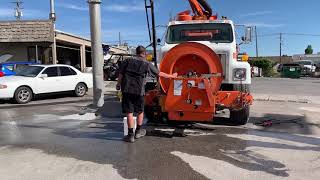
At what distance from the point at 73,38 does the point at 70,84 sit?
1533cm

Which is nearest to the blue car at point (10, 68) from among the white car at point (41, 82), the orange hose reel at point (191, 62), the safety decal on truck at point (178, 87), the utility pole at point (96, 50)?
the white car at point (41, 82)

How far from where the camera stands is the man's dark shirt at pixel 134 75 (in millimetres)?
8664

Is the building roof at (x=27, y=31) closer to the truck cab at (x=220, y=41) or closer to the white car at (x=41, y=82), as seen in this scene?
the white car at (x=41, y=82)

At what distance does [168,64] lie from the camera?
9.71 meters

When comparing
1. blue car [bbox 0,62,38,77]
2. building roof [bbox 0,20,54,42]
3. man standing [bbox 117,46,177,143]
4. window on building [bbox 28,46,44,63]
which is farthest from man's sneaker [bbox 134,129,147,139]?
window on building [bbox 28,46,44,63]

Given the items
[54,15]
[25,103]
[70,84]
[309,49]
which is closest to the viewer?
[25,103]

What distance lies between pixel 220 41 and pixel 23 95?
28.2ft

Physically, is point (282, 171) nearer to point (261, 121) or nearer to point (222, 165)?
point (222, 165)

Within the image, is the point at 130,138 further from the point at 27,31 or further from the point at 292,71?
the point at 292,71

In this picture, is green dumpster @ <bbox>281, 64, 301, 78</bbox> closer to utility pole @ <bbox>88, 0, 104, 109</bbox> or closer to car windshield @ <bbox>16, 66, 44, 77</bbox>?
car windshield @ <bbox>16, 66, 44, 77</bbox>

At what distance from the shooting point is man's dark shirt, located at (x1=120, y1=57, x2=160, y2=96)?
866cm

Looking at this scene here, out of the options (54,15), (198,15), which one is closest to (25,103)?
(198,15)

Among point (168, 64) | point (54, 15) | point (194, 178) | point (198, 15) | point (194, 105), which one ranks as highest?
point (54, 15)

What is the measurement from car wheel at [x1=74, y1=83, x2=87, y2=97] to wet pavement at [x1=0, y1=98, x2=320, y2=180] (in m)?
7.10
